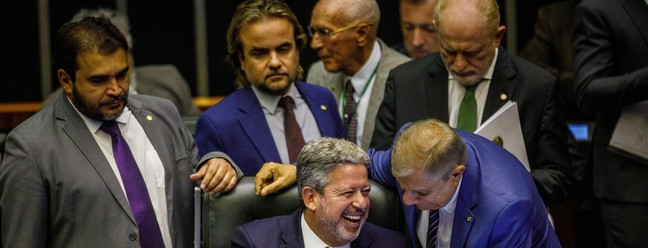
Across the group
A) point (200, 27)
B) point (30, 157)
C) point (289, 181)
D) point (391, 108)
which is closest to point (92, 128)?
point (30, 157)

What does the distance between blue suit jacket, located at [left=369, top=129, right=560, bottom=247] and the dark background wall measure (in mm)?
3692

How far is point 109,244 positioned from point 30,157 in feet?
1.18

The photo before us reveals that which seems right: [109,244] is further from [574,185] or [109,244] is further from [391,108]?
[574,185]

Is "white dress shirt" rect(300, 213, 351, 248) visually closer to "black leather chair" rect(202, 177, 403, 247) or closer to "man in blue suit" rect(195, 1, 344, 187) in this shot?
"black leather chair" rect(202, 177, 403, 247)

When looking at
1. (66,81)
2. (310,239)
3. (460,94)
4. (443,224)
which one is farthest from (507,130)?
(66,81)

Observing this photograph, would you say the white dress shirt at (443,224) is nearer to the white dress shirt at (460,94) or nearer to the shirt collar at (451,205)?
the shirt collar at (451,205)

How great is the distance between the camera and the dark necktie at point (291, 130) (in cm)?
377

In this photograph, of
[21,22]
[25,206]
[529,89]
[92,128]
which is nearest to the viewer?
[25,206]

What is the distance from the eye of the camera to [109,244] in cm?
321

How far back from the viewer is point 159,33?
7152 millimetres

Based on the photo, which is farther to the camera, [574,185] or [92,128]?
[574,185]

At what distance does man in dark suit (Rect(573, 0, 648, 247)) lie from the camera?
365cm

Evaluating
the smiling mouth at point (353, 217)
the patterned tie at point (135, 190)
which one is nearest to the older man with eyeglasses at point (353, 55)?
the smiling mouth at point (353, 217)

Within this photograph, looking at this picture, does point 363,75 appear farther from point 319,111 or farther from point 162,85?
point 162,85
